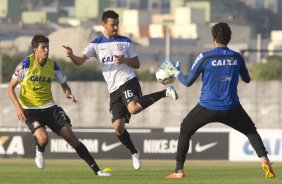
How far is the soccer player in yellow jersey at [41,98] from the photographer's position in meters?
17.5

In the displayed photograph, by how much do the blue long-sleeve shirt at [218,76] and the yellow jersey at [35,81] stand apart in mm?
2565

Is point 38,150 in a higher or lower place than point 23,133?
higher

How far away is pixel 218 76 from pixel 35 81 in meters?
3.21

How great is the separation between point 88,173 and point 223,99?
3.35m

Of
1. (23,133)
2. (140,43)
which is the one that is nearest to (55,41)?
(140,43)

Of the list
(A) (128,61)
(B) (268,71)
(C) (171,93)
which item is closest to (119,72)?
(A) (128,61)

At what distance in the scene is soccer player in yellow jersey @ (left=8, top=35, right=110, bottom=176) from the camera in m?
17.5

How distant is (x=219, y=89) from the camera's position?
15977mm

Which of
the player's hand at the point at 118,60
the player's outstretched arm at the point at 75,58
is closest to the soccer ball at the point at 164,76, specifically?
the player's hand at the point at 118,60

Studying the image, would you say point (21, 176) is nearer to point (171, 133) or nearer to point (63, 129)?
point (63, 129)

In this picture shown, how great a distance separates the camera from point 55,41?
140 meters

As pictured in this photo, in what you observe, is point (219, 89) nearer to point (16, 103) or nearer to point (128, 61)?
point (128, 61)

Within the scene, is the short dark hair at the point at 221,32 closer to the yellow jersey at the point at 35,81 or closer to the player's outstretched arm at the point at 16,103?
the yellow jersey at the point at 35,81

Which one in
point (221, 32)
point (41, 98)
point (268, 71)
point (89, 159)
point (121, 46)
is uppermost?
point (221, 32)
